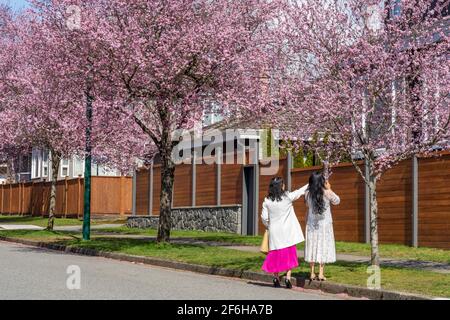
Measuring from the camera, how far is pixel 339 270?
14.8m

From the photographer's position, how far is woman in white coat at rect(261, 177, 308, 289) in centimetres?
1349

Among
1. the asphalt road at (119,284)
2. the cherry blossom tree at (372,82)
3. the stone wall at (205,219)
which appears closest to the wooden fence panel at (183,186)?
the stone wall at (205,219)

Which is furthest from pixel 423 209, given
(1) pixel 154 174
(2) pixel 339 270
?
(1) pixel 154 174

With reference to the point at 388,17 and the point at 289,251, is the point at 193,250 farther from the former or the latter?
the point at 388,17

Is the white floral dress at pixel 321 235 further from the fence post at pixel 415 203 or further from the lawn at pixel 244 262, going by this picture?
the fence post at pixel 415 203

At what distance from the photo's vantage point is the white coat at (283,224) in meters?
13.6

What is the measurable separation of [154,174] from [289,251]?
63.0ft

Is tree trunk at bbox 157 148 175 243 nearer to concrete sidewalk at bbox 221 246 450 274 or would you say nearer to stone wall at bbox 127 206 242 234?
concrete sidewalk at bbox 221 246 450 274

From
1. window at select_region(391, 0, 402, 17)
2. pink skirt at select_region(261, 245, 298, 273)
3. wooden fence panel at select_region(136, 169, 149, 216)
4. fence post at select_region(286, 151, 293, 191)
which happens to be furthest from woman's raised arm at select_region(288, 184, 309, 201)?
wooden fence panel at select_region(136, 169, 149, 216)

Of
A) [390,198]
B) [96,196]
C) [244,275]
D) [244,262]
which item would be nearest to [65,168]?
[96,196]

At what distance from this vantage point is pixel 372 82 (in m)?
14.4

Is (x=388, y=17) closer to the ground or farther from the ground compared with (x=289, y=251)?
farther from the ground
